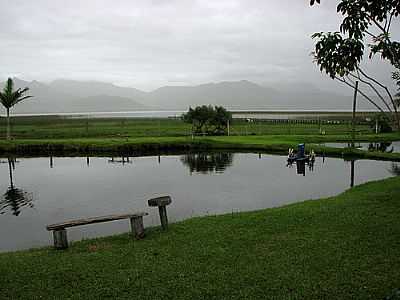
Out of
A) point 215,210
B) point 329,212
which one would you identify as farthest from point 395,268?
point 215,210

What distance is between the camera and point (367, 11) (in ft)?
14.7

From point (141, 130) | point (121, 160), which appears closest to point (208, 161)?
point (121, 160)

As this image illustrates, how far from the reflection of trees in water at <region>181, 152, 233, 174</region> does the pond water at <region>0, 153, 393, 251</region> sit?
71 mm

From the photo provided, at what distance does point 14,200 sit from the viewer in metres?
Answer: 16.8

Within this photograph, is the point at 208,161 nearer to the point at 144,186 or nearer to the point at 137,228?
the point at 144,186

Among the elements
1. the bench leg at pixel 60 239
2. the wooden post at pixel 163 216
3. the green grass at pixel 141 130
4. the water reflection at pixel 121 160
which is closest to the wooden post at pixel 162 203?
the wooden post at pixel 163 216

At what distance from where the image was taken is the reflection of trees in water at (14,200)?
15219 millimetres

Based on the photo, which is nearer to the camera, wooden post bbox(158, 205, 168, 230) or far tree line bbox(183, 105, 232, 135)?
wooden post bbox(158, 205, 168, 230)

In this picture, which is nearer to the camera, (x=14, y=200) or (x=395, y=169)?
(x=14, y=200)

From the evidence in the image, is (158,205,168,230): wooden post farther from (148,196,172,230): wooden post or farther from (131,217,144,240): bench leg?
(131,217,144,240): bench leg

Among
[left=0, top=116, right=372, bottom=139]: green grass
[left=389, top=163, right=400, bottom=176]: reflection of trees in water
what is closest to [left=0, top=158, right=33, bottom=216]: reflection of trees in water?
[left=389, top=163, right=400, bottom=176]: reflection of trees in water

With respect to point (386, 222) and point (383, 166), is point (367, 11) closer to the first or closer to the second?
point (386, 222)

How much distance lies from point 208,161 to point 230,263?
21025mm

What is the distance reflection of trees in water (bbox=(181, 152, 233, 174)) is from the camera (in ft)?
79.8
